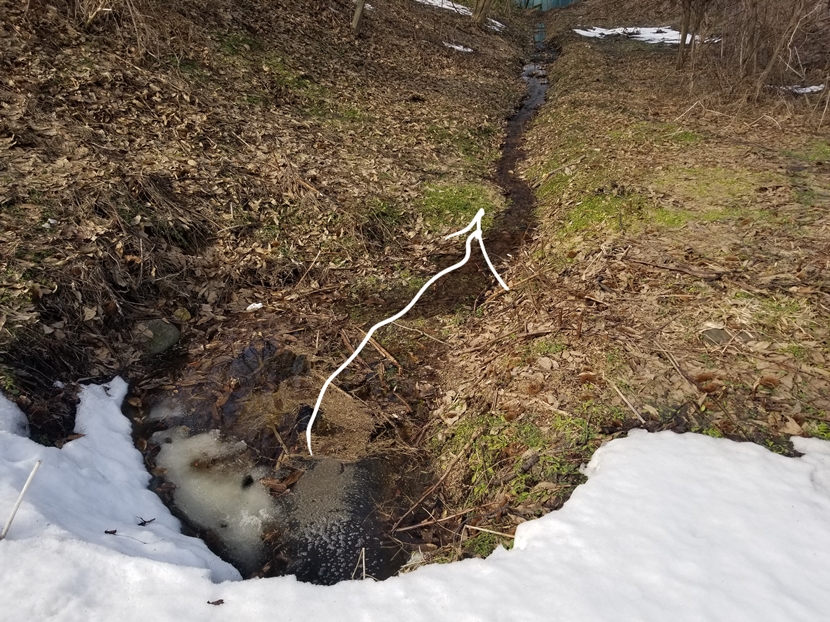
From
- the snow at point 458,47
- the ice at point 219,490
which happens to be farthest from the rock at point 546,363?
the snow at point 458,47

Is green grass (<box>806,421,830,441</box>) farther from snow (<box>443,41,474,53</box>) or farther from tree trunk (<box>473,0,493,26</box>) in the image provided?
tree trunk (<box>473,0,493,26</box>)

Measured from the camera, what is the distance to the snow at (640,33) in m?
21.5

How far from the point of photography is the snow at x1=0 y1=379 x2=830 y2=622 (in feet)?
8.68

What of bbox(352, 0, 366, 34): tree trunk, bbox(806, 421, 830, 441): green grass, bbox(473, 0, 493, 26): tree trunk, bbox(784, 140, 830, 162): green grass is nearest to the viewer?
bbox(806, 421, 830, 441): green grass

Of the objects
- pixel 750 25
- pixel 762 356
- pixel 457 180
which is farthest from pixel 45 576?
pixel 750 25

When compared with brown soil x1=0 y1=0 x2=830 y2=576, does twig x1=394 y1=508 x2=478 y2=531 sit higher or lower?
lower

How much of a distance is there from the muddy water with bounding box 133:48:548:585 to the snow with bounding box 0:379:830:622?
460 mm

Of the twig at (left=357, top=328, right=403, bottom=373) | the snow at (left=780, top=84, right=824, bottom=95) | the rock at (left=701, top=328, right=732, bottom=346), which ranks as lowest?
the twig at (left=357, top=328, right=403, bottom=373)

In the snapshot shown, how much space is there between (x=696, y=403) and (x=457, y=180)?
6007 mm

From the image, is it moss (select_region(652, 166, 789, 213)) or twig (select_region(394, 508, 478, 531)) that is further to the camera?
moss (select_region(652, 166, 789, 213))

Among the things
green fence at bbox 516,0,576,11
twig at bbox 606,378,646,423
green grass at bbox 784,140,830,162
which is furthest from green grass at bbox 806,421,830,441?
green fence at bbox 516,0,576,11

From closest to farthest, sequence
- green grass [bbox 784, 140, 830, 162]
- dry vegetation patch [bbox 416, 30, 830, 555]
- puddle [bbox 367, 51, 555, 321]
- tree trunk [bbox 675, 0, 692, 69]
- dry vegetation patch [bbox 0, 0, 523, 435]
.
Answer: dry vegetation patch [bbox 416, 30, 830, 555], dry vegetation patch [bbox 0, 0, 523, 435], puddle [bbox 367, 51, 555, 321], green grass [bbox 784, 140, 830, 162], tree trunk [bbox 675, 0, 692, 69]

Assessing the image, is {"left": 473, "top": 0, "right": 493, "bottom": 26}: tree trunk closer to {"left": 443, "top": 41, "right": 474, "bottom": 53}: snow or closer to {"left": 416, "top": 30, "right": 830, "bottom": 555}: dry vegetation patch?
{"left": 443, "top": 41, "right": 474, "bottom": 53}: snow

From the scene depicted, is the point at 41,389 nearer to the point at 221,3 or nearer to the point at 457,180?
the point at 457,180
